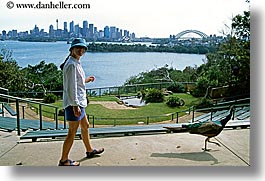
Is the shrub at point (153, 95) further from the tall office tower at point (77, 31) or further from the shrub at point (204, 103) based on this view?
the tall office tower at point (77, 31)

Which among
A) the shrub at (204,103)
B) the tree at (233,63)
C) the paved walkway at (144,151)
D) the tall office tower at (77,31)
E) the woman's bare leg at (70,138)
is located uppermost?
the tall office tower at (77,31)

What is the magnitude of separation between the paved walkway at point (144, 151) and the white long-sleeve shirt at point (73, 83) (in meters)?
0.64

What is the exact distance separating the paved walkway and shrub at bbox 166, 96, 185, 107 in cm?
34

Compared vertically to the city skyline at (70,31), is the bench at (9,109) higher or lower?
lower

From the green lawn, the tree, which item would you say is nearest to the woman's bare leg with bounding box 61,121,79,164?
the green lawn

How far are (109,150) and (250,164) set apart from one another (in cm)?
127

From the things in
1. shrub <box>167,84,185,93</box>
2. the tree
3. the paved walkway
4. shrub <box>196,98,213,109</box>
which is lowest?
the paved walkway

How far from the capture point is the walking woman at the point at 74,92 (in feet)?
9.01

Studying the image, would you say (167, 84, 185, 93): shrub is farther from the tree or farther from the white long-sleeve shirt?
the white long-sleeve shirt

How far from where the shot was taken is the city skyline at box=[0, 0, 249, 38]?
328 cm

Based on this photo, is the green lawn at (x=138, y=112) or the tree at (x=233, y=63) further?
the green lawn at (x=138, y=112)

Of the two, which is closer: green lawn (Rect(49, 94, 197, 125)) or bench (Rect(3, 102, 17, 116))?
green lawn (Rect(49, 94, 197, 125))

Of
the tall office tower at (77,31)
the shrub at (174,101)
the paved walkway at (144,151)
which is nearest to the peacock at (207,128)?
the paved walkway at (144,151)

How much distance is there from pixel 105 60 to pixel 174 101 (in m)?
0.87
